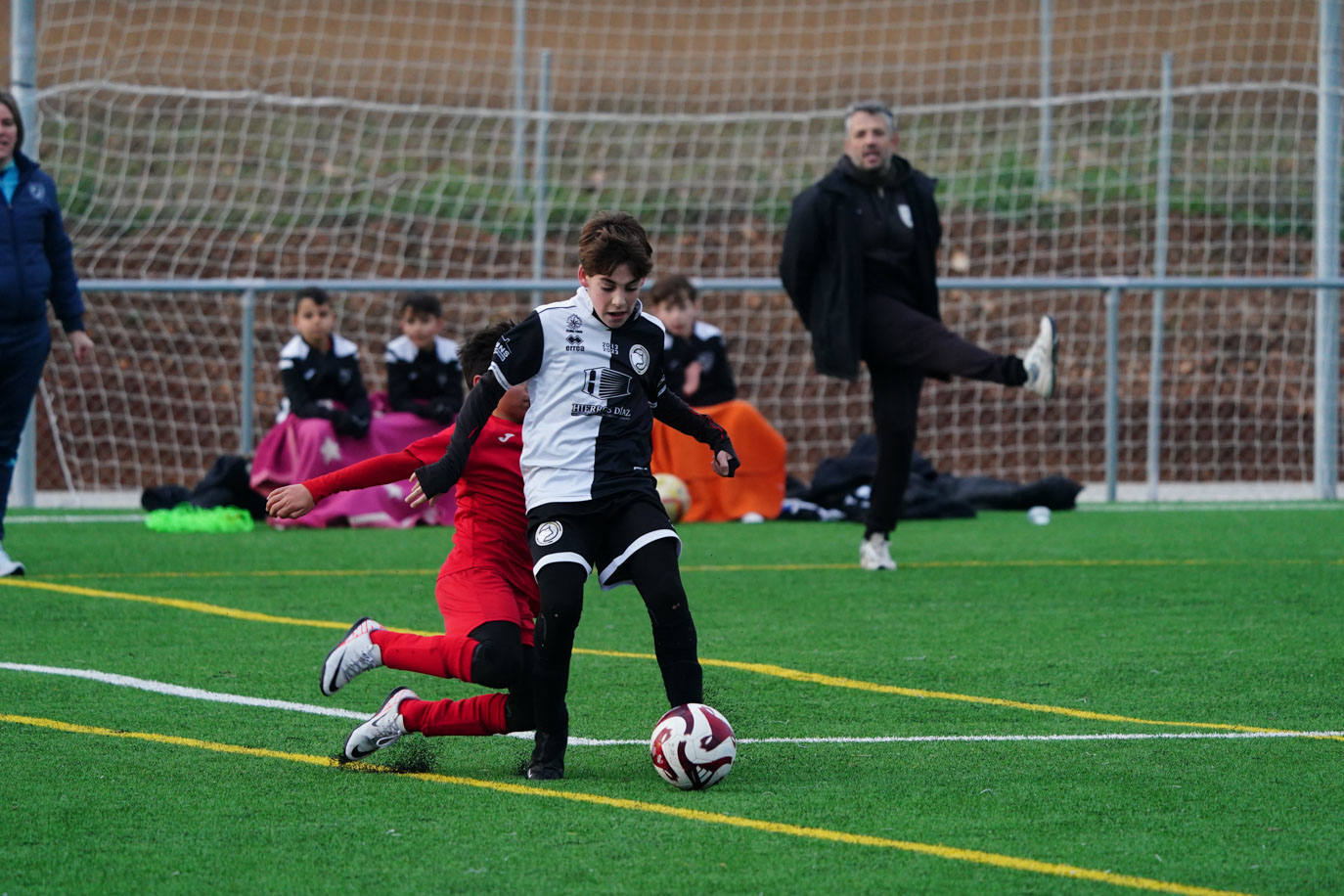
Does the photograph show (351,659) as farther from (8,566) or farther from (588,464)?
(8,566)

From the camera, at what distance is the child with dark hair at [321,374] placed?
10.1 meters

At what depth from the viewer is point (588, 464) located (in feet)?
13.7

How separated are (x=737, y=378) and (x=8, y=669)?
12.7m

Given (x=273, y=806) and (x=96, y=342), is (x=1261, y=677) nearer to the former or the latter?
(x=273, y=806)

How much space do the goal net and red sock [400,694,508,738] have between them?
384 inches

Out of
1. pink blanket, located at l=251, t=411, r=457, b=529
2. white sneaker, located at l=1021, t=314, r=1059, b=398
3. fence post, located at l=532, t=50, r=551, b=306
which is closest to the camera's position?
white sneaker, located at l=1021, t=314, r=1059, b=398

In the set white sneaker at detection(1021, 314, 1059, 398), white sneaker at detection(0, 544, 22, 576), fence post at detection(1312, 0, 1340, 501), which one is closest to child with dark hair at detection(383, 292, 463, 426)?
white sneaker at detection(0, 544, 22, 576)

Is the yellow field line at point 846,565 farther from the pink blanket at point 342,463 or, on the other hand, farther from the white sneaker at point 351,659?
the white sneaker at point 351,659

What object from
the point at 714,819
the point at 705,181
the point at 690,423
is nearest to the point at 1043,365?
the point at 690,423

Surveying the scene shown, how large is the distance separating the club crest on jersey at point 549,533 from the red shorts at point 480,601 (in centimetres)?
31

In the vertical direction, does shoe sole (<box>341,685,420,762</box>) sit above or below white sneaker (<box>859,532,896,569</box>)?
below

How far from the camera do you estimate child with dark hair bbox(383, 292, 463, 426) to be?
10.5m

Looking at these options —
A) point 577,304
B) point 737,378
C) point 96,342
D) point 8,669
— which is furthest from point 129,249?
point 577,304

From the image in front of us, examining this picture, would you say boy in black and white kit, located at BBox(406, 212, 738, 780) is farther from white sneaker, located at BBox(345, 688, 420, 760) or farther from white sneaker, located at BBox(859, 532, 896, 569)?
white sneaker, located at BBox(859, 532, 896, 569)
